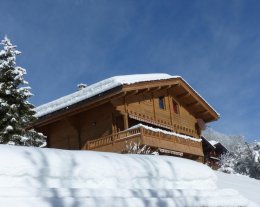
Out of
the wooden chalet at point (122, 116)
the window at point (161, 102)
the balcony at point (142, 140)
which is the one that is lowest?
the balcony at point (142, 140)

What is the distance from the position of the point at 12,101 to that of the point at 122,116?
720 centimetres

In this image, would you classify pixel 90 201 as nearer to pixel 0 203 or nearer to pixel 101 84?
pixel 0 203

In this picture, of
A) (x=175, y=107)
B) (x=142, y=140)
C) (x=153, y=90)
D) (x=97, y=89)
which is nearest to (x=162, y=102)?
(x=175, y=107)

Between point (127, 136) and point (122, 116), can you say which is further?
point (122, 116)

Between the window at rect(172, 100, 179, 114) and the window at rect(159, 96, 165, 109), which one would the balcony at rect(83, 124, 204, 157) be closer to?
the window at rect(159, 96, 165, 109)

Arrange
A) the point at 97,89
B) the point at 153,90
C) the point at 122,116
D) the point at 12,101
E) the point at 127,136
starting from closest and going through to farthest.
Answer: the point at 12,101, the point at 127,136, the point at 97,89, the point at 122,116, the point at 153,90

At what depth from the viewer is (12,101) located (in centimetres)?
1733

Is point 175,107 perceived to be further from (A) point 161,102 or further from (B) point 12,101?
(B) point 12,101

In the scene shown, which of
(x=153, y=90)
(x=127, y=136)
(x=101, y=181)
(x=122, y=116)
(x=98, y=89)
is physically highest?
(x=153, y=90)

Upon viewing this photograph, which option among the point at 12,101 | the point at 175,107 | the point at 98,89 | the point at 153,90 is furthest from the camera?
the point at 175,107

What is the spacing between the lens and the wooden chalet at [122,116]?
21.0 m

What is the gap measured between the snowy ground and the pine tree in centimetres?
994

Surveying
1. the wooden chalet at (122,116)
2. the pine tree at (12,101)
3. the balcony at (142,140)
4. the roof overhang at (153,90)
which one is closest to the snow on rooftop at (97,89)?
the wooden chalet at (122,116)

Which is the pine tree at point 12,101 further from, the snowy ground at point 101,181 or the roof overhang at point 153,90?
the snowy ground at point 101,181
